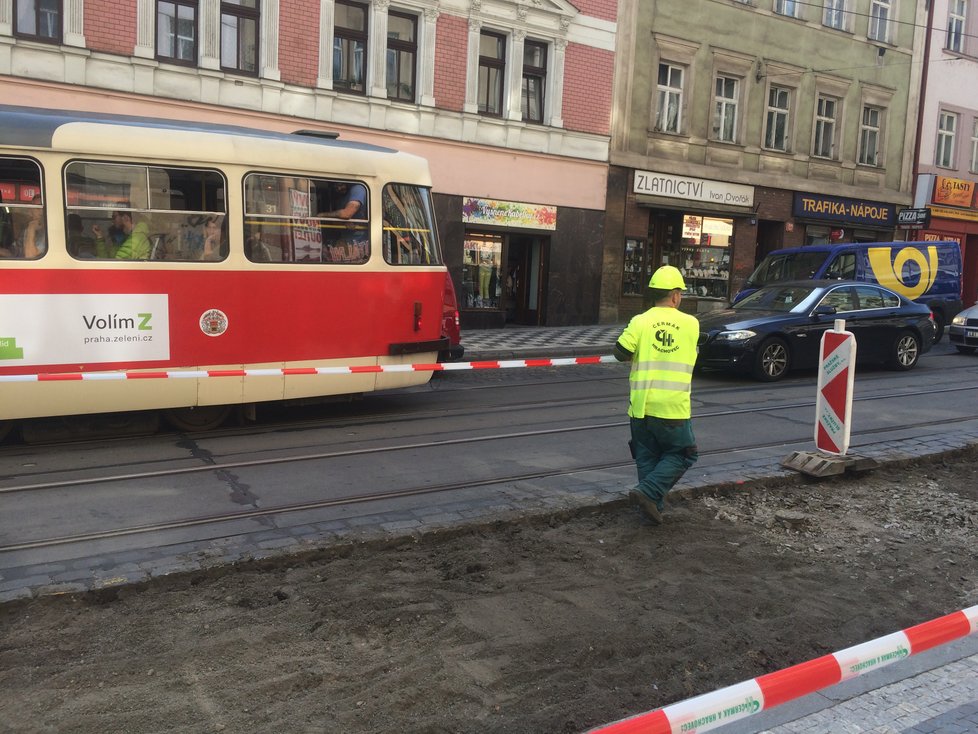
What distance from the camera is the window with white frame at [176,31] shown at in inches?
654

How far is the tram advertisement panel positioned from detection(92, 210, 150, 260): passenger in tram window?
14.4 inches

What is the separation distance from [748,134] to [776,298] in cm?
1292

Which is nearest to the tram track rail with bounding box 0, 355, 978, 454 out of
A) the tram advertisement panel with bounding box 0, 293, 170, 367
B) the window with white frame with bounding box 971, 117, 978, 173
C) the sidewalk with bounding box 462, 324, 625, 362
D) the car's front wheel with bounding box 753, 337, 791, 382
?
the car's front wheel with bounding box 753, 337, 791, 382

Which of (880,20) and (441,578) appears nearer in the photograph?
(441,578)

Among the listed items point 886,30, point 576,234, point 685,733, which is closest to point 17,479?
point 685,733

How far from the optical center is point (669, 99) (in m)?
23.7

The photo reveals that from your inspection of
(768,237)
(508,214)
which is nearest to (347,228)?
(508,214)

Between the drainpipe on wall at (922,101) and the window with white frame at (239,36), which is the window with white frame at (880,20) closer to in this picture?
the drainpipe on wall at (922,101)

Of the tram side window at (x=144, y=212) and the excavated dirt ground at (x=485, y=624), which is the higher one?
the tram side window at (x=144, y=212)

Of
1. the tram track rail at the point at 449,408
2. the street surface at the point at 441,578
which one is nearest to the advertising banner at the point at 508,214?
the tram track rail at the point at 449,408

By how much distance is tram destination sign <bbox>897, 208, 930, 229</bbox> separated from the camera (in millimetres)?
27516

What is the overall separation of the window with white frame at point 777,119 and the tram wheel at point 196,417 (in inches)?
835

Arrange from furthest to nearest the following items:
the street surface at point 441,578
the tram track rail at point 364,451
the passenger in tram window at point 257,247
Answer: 1. the passenger in tram window at point 257,247
2. the tram track rail at point 364,451
3. the street surface at point 441,578

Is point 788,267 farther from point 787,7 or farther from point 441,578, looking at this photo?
point 441,578
